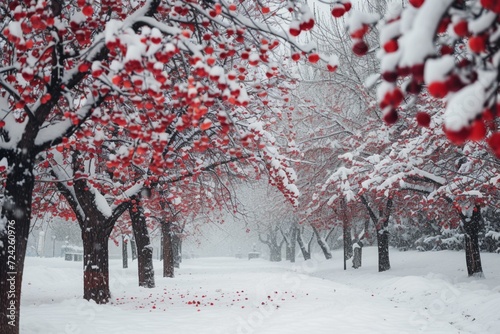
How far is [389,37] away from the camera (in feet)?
6.50

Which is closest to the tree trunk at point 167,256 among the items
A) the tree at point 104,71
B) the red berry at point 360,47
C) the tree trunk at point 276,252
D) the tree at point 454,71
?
the tree at point 104,71

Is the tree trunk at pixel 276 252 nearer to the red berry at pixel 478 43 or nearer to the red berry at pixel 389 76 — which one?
the red berry at pixel 389 76

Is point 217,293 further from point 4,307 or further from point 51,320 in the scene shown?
point 4,307

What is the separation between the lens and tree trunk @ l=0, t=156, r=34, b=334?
5.09 m

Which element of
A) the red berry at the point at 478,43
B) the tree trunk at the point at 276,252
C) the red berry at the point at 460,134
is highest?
the red berry at the point at 478,43

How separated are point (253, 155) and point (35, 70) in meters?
5.03

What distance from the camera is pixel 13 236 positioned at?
5199 mm

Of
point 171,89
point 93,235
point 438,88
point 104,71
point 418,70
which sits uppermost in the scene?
point 171,89

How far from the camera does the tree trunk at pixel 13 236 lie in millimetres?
5094

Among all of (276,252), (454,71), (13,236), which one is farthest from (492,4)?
(276,252)

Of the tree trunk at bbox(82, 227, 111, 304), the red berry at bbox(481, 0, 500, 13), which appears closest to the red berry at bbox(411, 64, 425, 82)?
the red berry at bbox(481, 0, 500, 13)

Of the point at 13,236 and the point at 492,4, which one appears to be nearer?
the point at 492,4

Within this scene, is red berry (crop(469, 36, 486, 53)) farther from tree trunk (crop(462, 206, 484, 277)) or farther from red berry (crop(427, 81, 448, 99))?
tree trunk (crop(462, 206, 484, 277))

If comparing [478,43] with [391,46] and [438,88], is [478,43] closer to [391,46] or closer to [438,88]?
[438,88]
